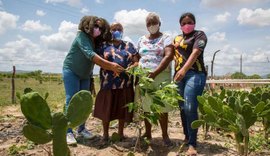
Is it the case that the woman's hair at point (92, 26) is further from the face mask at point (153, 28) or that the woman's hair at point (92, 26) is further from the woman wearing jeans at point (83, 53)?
the face mask at point (153, 28)

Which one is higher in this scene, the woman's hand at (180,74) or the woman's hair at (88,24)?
the woman's hair at (88,24)

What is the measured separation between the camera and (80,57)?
3891 millimetres

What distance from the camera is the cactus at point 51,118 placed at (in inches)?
75.8

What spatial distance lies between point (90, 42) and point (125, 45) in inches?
16.3

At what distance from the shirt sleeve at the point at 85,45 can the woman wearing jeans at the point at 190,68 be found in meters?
0.97

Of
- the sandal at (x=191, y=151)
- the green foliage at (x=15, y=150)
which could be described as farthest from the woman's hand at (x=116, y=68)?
the green foliage at (x=15, y=150)

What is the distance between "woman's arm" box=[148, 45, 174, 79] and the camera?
3.57 meters

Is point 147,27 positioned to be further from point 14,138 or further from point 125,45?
point 14,138

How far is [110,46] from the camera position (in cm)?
383

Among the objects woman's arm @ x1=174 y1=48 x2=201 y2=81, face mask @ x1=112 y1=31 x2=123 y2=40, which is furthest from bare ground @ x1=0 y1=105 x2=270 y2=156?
face mask @ x1=112 y1=31 x2=123 y2=40

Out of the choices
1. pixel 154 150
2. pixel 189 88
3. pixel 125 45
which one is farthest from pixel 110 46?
pixel 154 150

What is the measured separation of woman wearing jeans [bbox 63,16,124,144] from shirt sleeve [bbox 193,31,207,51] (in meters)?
1.03

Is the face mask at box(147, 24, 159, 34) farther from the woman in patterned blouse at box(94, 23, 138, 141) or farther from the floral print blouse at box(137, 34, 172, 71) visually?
the woman in patterned blouse at box(94, 23, 138, 141)

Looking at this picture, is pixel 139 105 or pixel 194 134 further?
pixel 194 134
